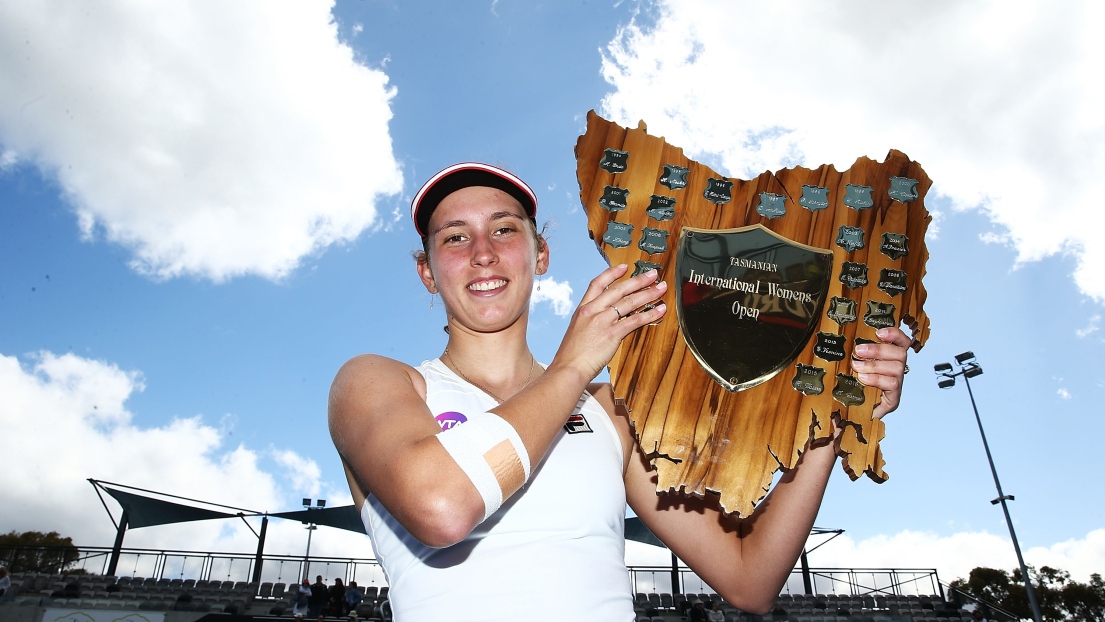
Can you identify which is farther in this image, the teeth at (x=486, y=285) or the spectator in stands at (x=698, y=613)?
the spectator in stands at (x=698, y=613)

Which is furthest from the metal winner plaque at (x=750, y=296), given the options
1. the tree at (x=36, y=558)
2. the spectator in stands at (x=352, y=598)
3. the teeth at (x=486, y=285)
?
the tree at (x=36, y=558)

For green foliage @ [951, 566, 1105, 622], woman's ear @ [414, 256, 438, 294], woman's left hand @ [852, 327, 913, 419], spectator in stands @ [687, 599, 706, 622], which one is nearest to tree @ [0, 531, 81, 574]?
spectator in stands @ [687, 599, 706, 622]

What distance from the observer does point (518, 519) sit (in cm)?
164

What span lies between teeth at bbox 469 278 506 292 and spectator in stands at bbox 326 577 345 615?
13656mm

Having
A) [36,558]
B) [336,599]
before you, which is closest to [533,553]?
[336,599]

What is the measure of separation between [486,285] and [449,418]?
44 centimetres

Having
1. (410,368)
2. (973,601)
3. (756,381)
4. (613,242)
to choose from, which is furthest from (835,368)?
(973,601)

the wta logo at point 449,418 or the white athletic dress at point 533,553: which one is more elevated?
the wta logo at point 449,418

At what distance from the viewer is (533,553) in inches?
62.6

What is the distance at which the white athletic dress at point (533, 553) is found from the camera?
1529 millimetres

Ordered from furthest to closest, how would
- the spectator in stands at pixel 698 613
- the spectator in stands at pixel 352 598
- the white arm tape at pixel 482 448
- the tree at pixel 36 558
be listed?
the tree at pixel 36 558, the spectator in stands at pixel 352 598, the spectator in stands at pixel 698 613, the white arm tape at pixel 482 448

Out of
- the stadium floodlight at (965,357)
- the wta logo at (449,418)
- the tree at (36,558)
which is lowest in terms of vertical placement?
the wta logo at (449,418)

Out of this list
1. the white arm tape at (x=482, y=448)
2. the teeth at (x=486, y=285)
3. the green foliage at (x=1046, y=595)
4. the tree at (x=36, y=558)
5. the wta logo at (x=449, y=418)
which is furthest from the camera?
the green foliage at (x=1046, y=595)

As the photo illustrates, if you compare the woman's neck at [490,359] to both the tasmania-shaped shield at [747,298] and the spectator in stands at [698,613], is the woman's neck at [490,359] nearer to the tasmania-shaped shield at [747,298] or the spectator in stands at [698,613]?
the tasmania-shaped shield at [747,298]
